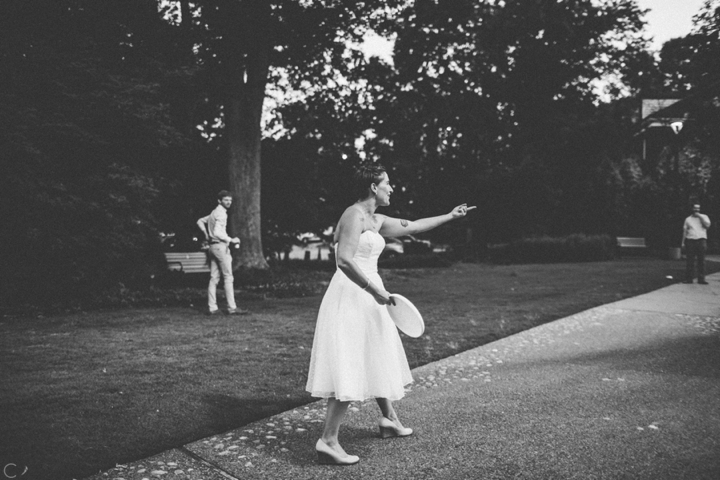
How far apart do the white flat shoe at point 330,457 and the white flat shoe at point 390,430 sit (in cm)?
51

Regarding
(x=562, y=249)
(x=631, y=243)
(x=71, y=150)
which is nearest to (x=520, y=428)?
(x=71, y=150)

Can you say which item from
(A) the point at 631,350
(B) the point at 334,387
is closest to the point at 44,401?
(B) the point at 334,387

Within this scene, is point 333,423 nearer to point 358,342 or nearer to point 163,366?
point 358,342

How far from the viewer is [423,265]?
26.1 meters

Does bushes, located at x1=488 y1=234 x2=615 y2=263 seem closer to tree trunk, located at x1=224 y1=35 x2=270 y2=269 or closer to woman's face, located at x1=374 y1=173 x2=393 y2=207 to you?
tree trunk, located at x1=224 y1=35 x2=270 y2=269

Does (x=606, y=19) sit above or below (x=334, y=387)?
above

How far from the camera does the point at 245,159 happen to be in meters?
17.8

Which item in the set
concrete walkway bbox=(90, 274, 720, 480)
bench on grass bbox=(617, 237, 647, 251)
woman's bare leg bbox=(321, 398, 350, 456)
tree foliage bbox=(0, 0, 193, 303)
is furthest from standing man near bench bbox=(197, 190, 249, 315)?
bench on grass bbox=(617, 237, 647, 251)

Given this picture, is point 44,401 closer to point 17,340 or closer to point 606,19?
point 17,340

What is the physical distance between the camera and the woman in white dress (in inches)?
162

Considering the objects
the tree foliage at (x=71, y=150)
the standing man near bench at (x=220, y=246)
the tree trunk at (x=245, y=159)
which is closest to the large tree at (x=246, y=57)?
the tree trunk at (x=245, y=159)

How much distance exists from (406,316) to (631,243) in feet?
104

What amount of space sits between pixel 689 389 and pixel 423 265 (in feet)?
66.9

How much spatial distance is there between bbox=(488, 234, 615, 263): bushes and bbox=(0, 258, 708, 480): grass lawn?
46.2 feet
